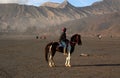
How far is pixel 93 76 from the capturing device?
18.4m

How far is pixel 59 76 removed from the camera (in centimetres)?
1833

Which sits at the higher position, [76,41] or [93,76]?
[76,41]

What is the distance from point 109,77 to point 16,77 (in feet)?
14.6

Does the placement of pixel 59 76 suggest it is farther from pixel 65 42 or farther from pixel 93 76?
pixel 65 42

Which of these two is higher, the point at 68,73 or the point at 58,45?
the point at 58,45

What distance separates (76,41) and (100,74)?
4.63 metres

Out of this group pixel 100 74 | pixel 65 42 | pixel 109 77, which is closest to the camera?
pixel 109 77

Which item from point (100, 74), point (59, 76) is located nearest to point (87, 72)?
point (100, 74)

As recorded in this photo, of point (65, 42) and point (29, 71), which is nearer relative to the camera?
point (29, 71)

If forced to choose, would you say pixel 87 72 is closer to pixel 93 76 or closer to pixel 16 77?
pixel 93 76

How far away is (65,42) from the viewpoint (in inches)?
904

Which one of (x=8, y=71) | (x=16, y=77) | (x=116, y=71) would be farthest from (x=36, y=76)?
(x=116, y=71)

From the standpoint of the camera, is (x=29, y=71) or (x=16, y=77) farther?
(x=29, y=71)

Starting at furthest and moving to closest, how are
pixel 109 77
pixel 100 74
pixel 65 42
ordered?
1. pixel 65 42
2. pixel 100 74
3. pixel 109 77
